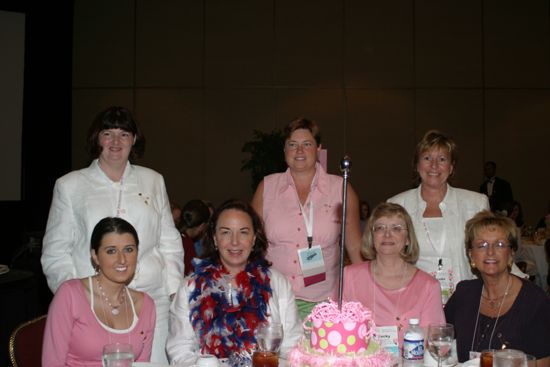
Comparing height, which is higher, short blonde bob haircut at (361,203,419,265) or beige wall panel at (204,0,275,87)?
beige wall panel at (204,0,275,87)

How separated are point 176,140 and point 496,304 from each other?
8.44 metres

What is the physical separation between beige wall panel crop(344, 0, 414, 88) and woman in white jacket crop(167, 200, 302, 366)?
26.9ft

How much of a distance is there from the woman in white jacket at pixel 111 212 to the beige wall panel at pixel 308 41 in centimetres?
771

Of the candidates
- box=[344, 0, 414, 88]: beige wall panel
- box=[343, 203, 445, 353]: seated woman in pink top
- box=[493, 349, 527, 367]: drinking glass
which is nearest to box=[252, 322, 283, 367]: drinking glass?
box=[493, 349, 527, 367]: drinking glass

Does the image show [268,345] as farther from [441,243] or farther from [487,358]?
[441,243]

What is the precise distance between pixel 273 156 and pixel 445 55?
364 centimetres

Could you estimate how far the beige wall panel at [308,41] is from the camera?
10555 millimetres

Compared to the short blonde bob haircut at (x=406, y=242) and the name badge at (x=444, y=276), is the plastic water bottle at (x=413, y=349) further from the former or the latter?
the name badge at (x=444, y=276)

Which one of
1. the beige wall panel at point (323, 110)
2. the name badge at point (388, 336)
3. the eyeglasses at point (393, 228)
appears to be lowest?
the name badge at point (388, 336)

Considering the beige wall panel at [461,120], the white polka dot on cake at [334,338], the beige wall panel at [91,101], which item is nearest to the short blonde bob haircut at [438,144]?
the white polka dot on cake at [334,338]

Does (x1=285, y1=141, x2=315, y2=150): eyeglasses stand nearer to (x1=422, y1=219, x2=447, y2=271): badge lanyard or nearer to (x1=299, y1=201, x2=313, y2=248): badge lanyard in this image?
(x1=299, y1=201, x2=313, y2=248): badge lanyard

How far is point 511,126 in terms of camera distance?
34.9 ft

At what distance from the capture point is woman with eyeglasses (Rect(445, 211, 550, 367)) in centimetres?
261

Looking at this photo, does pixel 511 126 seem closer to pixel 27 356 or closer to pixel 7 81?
pixel 7 81
